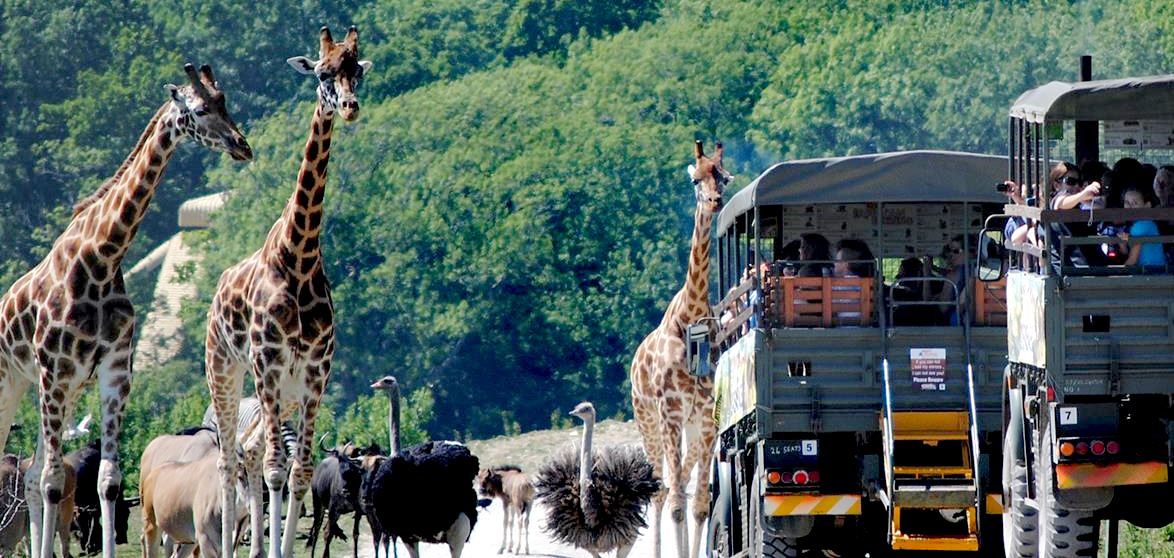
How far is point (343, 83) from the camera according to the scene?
800 inches

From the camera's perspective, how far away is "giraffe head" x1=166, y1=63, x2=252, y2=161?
20.1 meters

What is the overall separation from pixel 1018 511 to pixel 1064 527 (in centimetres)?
135

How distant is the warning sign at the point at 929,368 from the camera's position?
60.5ft

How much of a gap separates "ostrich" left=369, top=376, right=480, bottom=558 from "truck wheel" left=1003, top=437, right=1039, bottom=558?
21.7ft

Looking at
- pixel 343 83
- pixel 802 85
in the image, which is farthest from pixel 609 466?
pixel 802 85

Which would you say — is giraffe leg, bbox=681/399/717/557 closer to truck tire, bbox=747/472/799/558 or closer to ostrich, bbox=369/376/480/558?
ostrich, bbox=369/376/480/558

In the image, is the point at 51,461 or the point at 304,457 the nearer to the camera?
the point at 51,461

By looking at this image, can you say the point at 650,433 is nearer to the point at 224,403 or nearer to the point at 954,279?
the point at 224,403

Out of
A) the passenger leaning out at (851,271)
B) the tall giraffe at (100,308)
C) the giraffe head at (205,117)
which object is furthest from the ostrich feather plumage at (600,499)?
the giraffe head at (205,117)

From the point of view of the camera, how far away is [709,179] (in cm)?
2430

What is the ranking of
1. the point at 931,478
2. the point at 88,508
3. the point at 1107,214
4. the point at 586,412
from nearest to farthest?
1. the point at 1107,214
2. the point at 931,478
3. the point at 586,412
4. the point at 88,508

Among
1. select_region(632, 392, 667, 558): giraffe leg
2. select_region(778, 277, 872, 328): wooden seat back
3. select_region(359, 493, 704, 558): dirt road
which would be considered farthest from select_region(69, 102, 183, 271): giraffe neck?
select_region(359, 493, 704, 558): dirt road

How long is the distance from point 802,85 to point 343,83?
44.1 meters

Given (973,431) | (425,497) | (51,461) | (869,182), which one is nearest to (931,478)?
(973,431)
